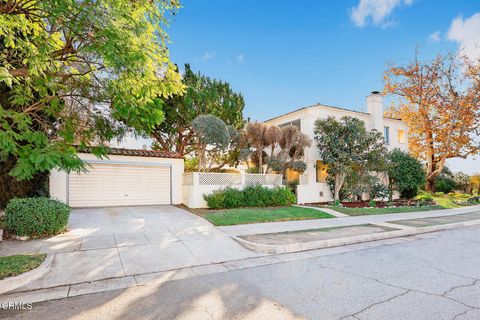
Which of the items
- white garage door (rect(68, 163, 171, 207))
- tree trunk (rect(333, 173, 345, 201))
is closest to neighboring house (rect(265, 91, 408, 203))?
tree trunk (rect(333, 173, 345, 201))

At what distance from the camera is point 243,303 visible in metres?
3.75

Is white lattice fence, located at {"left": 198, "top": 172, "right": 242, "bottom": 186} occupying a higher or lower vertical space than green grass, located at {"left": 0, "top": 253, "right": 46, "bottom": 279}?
higher

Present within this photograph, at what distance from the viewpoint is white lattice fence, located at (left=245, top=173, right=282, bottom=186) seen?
47.8 feet

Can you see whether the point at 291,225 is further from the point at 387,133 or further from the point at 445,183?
the point at 445,183

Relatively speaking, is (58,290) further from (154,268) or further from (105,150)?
(105,150)

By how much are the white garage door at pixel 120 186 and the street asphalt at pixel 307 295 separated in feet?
32.4

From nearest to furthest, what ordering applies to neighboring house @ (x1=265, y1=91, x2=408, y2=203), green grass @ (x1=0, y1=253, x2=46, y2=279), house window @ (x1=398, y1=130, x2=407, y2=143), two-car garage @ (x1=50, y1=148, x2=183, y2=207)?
green grass @ (x1=0, y1=253, x2=46, y2=279) → two-car garage @ (x1=50, y1=148, x2=183, y2=207) → neighboring house @ (x1=265, y1=91, x2=408, y2=203) → house window @ (x1=398, y1=130, x2=407, y2=143)

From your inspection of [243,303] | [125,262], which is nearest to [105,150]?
[125,262]

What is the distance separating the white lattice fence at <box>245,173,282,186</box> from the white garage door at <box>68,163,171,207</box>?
4326 mm

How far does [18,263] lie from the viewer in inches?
196

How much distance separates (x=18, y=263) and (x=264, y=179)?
37.6ft

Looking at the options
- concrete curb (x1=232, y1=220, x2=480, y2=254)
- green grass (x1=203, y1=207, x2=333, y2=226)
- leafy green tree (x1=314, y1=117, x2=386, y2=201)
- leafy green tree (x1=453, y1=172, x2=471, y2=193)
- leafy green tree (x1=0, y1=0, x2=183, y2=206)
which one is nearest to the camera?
leafy green tree (x1=0, y1=0, x2=183, y2=206)

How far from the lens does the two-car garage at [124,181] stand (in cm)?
1235

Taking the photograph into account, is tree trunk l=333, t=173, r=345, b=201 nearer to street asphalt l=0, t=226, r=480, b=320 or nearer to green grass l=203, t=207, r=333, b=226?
green grass l=203, t=207, r=333, b=226
